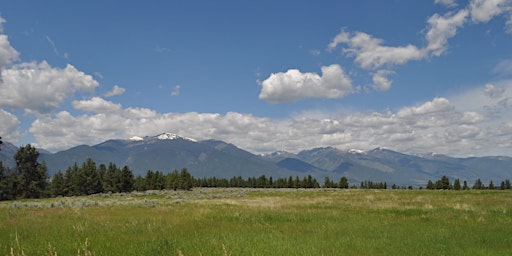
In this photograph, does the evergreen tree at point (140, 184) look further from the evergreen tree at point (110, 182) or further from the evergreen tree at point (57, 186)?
the evergreen tree at point (57, 186)

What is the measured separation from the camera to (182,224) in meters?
16.3

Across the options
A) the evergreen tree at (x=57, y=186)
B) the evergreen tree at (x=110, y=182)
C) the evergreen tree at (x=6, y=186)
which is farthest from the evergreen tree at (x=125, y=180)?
the evergreen tree at (x=6, y=186)

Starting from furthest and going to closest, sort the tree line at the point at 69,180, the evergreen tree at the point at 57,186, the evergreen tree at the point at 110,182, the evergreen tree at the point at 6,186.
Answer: the evergreen tree at the point at 110,182
the evergreen tree at the point at 57,186
the evergreen tree at the point at 6,186
the tree line at the point at 69,180

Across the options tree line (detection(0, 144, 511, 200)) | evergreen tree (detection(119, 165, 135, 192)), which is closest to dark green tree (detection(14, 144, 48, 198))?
tree line (detection(0, 144, 511, 200))

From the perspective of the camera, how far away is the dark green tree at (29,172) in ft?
297

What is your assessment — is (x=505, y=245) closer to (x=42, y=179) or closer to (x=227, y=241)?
(x=227, y=241)

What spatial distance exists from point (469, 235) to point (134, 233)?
43.9ft

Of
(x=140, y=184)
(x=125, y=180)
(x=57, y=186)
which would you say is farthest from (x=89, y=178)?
(x=140, y=184)

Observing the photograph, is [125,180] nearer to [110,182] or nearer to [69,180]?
[110,182]

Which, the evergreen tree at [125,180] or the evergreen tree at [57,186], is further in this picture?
the evergreen tree at [125,180]

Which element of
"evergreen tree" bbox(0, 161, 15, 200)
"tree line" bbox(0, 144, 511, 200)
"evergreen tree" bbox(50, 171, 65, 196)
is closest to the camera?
"tree line" bbox(0, 144, 511, 200)

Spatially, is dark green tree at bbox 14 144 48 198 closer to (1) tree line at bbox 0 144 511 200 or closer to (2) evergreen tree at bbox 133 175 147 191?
(1) tree line at bbox 0 144 511 200

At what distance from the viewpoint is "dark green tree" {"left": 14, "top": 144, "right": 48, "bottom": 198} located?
297 ft

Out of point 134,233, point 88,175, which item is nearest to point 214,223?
point 134,233
